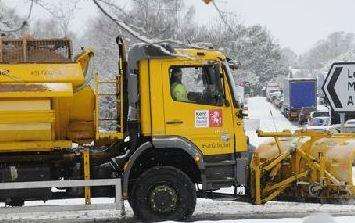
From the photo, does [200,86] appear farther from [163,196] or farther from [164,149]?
[163,196]

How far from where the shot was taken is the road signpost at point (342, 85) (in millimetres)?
6801

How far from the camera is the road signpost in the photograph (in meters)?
6.80

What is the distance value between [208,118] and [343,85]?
3405 millimetres

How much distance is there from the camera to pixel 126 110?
10188 mm

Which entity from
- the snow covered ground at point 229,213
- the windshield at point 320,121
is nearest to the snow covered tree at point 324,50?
the windshield at point 320,121

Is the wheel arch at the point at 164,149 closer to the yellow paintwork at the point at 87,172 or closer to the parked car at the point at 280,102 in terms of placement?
the yellow paintwork at the point at 87,172

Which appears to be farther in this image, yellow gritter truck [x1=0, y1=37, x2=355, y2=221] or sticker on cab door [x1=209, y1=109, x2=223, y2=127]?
sticker on cab door [x1=209, y1=109, x2=223, y2=127]

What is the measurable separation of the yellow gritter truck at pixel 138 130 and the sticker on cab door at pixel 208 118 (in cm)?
1

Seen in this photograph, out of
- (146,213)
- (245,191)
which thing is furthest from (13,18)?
(245,191)

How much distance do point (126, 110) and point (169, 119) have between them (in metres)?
0.72

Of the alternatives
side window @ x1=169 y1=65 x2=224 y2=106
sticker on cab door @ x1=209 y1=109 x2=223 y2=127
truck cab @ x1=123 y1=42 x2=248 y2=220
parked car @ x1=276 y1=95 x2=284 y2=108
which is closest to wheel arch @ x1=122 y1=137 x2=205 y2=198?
truck cab @ x1=123 y1=42 x2=248 y2=220

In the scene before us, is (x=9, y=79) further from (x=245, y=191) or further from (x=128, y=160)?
(x=245, y=191)

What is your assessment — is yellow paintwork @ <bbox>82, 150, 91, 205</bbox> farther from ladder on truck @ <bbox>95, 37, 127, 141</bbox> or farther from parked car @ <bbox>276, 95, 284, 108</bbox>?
parked car @ <bbox>276, 95, 284, 108</bbox>

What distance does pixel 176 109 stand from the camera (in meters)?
9.92
